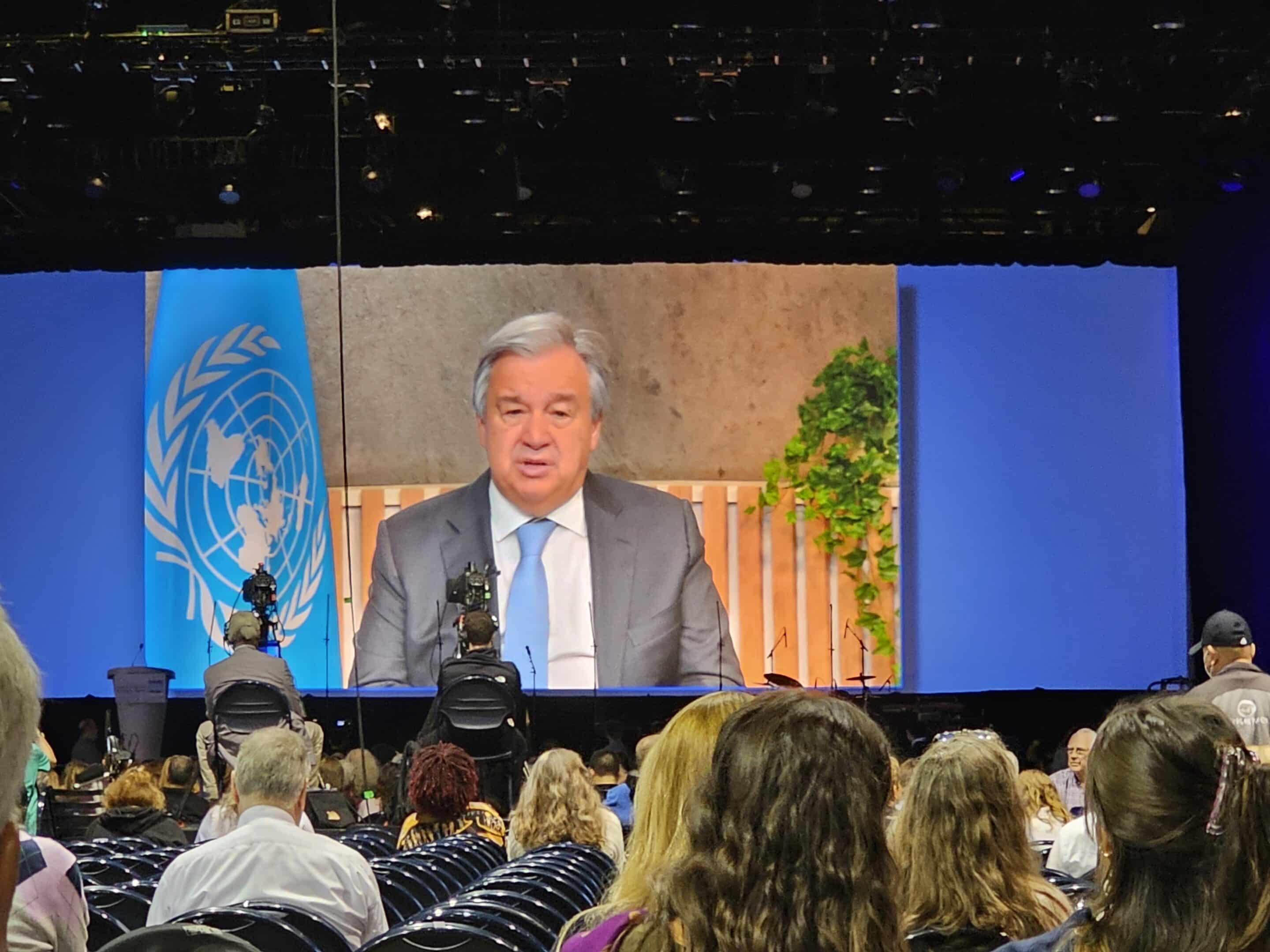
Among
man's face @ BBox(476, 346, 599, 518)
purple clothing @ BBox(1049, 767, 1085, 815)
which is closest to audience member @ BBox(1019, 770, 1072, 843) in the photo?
purple clothing @ BBox(1049, 767, 1085, 815)

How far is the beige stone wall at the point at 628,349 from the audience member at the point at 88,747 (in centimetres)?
260

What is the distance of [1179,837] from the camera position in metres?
1.64

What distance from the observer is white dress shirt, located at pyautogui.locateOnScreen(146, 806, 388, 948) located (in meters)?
3.69

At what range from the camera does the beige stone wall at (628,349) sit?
476 inches

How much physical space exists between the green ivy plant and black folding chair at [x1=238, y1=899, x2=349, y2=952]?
925cm

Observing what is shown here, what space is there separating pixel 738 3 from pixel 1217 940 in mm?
9400

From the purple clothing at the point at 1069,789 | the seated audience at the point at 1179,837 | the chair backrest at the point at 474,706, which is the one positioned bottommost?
the purple clothing at the point at 1069,789

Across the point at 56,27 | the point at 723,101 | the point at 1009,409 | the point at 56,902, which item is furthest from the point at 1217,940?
the point at 1009,409

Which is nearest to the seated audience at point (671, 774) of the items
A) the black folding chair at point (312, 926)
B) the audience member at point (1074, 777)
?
the black folding chair at point (312, 926)

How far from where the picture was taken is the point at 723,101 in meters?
10.4

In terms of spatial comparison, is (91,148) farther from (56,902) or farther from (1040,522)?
(56,902)

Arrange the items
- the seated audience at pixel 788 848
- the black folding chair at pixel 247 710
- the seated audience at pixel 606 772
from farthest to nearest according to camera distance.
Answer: the seated audience at pixel 606 772
the black folding chair at pixel 247 710
the seated audience at pixel 788 848

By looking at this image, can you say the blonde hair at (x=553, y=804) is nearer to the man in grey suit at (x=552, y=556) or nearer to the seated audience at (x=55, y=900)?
the seated audience at (x=55, y=900)

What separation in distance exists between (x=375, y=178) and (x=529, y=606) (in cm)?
330
